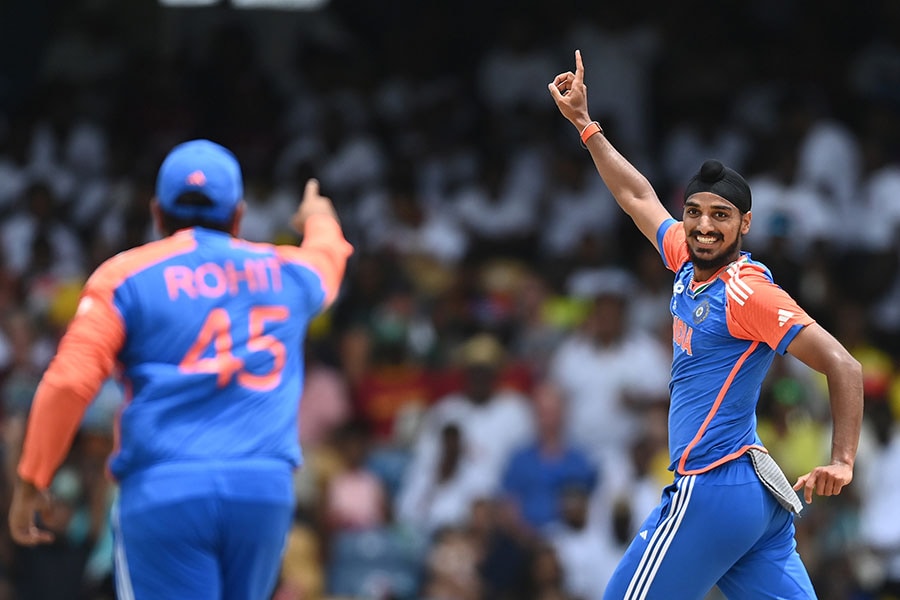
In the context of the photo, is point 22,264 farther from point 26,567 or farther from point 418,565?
point 418,565

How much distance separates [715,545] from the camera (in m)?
5.26

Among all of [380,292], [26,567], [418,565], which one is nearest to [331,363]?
[380,292]

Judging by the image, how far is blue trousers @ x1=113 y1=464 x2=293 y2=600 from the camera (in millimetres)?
4496

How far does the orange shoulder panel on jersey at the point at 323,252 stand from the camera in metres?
5.00

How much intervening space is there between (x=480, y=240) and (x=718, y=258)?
7599 mm

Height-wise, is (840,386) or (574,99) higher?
(574,99)

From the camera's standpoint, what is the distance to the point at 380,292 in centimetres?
1231

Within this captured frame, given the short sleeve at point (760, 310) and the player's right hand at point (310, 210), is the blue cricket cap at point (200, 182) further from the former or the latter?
the short sleeve at point (760, 310)

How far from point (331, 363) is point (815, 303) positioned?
3690 millimetres

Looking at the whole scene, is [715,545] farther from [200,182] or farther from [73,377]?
[73,377]

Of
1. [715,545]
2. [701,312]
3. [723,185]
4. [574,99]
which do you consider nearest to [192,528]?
[715,545]

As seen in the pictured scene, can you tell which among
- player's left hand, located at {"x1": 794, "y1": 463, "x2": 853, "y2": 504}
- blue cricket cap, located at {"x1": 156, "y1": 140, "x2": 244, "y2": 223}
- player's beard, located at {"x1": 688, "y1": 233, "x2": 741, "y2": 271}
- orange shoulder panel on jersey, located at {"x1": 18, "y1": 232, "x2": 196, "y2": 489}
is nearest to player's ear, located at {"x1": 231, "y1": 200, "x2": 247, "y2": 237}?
blue cricket cap, located at {"x1": 156, "y1": 140, "x2": 244, "y2": 223}

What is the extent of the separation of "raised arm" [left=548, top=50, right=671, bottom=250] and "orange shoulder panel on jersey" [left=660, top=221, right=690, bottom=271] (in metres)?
0.14

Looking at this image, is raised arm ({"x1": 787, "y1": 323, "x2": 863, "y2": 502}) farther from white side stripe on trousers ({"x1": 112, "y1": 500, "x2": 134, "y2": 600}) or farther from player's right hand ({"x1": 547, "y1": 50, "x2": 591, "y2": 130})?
white side stripe on trousers ({"x1": 112, "y1": 500, "x2": 134, "y2": 600})
